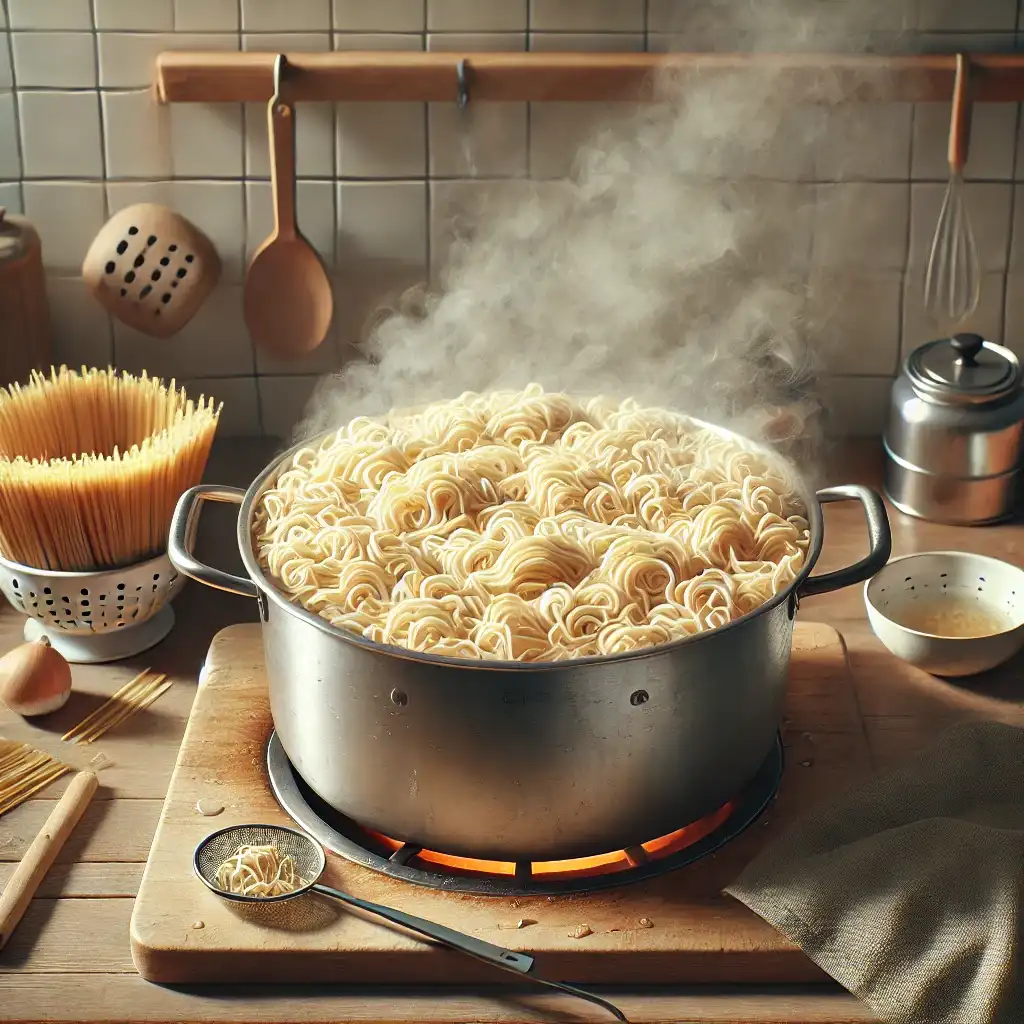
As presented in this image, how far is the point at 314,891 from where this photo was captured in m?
1.45

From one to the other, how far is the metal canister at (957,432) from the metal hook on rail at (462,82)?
0.89m

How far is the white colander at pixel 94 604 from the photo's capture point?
6.18 ft

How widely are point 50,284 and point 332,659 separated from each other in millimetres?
1368

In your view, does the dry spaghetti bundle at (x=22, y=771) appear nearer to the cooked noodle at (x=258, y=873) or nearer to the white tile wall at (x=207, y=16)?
the cooked noodle at (x=258, y=873)

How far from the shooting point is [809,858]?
4.79 ft

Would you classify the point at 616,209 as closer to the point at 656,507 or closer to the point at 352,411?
the point at 352,411

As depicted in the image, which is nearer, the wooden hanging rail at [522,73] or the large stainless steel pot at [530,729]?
the large stainless steel pot at [530,729]

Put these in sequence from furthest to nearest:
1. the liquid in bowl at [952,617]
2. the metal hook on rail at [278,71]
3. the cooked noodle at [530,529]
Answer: the metal hook on rail at [278,71]
the liquid in bowl at [952,617]
the cooked noodle at [530,529]

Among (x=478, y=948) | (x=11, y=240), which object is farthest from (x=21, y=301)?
(x=478, y=948)

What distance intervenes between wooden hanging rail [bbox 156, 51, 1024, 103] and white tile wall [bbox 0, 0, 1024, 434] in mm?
76

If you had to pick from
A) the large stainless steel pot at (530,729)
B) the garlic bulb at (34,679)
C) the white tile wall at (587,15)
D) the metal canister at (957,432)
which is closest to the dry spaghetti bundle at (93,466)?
the garlic bulb at (34,679)

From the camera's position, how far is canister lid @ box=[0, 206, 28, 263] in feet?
7.18

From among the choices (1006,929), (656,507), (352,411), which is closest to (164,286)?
(352,411)

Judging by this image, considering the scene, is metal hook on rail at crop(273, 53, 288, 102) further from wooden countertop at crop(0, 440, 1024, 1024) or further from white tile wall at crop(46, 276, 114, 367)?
wooden countertop at crop(0, 440, 1024, 1024)
